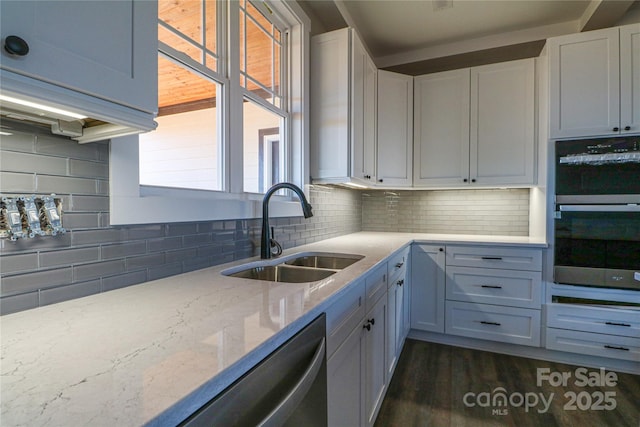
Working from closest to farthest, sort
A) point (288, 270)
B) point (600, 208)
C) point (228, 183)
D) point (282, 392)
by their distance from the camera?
point (282, 392) → point (288, 270) → point (228, 183) → point (600, 208)

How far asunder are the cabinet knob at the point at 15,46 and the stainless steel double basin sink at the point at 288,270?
3.23 ft

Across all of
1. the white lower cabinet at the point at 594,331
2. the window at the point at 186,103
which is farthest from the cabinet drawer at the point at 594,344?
the window at the point at 186,103

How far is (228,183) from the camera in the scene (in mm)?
1677

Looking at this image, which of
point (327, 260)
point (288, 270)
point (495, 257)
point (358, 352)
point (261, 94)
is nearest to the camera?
point (358, 352)

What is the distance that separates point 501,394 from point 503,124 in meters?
2.14

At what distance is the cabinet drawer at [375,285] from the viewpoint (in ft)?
4.77

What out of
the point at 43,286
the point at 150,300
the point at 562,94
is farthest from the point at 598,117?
the point at 43,286

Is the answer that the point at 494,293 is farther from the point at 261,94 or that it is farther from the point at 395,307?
the point at 261,94

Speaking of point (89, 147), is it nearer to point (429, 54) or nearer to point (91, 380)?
point (91, 380)

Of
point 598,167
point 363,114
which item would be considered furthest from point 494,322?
point 363,114

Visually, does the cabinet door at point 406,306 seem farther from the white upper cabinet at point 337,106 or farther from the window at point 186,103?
the window at point 186,103

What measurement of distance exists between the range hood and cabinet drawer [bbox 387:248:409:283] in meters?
1.49

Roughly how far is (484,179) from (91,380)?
302 centimetres

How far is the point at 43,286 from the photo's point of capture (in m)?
0.87
